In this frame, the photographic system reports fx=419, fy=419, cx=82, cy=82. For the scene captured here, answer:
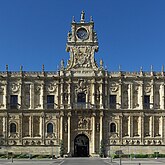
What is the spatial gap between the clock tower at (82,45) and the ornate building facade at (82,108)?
0.53ft

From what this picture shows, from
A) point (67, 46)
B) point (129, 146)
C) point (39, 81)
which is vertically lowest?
point (129, 146)

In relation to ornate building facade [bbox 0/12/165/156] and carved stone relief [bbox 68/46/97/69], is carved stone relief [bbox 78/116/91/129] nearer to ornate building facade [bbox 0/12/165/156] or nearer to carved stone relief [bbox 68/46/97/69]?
ornate building facade [bbox 0/12/165/156]

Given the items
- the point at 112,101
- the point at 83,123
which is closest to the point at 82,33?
the point at 112,101

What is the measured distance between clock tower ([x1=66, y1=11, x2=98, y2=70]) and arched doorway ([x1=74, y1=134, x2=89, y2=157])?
1404 cm

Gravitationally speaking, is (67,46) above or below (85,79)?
above

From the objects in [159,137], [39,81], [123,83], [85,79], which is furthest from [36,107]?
[159,137]

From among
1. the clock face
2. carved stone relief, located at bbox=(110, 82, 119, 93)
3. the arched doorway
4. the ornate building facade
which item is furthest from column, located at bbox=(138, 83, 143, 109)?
the clock face

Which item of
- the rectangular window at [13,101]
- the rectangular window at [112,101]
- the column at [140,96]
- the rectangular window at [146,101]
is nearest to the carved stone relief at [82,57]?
the rectangular window at [112,101]

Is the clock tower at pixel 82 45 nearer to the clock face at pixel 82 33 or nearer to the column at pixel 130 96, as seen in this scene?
the clock face at pixel 82 33

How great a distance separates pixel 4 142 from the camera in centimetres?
8212

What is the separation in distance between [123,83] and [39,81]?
55.3 ft

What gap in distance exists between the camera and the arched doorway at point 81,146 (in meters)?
83.6

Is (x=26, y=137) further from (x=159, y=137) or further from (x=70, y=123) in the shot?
(x=159, y=137)

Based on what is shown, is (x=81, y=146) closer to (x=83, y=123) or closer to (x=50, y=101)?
(x=83, y=123)
